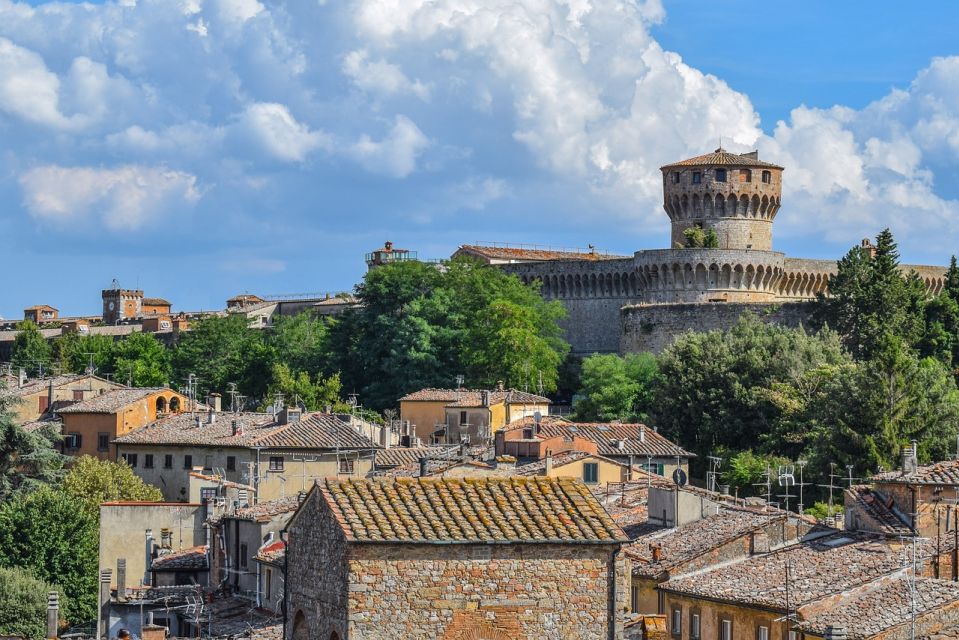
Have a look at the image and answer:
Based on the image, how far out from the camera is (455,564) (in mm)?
18656

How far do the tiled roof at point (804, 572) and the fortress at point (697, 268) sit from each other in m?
56.6

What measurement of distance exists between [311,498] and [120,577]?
19.0m

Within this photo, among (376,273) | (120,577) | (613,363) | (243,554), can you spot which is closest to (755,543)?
(243,554)

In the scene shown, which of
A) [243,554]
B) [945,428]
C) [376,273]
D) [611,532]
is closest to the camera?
[611,532]

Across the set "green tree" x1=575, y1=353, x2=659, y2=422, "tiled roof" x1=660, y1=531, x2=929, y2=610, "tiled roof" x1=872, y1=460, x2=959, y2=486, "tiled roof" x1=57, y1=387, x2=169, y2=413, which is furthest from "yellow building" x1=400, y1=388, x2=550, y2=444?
"tiled roof" x1=660, y1=531, x2=929, y2=610

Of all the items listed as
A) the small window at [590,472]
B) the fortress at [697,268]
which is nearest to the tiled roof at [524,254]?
the fortress at [697,268]

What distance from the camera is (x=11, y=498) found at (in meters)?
54.8

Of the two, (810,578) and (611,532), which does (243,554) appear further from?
(611,532)

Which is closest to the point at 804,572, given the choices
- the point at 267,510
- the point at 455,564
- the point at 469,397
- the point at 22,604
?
the point at 267,510

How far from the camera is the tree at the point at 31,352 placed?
115250 millimetres

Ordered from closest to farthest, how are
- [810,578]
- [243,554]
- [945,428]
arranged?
[810,578] < [243,554] < [945,428]

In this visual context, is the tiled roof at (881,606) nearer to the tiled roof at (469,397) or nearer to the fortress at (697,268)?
the tiled roof at (469,397)

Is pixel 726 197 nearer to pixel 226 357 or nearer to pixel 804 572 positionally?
pixel 226 357

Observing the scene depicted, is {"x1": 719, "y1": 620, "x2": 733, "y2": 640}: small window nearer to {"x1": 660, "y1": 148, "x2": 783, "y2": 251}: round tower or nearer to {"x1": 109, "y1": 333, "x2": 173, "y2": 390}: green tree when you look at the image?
{"x1": 660, "y1": 148, "x2": 783, "y2": 251}: round tower
